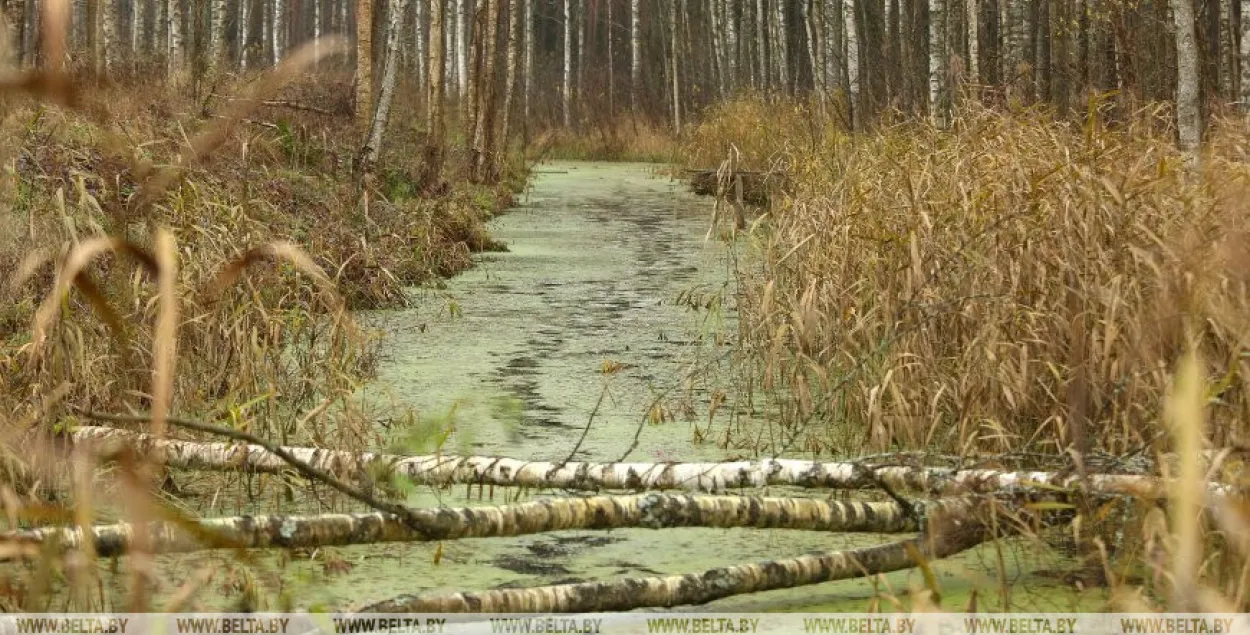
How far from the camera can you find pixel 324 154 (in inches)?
404

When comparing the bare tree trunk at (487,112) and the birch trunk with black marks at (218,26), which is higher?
the birch trunk with black marks at (218,26)

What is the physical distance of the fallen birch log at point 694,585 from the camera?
2514 millimetres

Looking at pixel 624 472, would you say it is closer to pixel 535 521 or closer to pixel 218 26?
pixel 535 521

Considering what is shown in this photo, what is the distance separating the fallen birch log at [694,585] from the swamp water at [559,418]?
0.22ft

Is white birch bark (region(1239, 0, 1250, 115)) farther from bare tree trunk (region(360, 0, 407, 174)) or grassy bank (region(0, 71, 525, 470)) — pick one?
bare tree trunk (region(360, 0, 407, 174))

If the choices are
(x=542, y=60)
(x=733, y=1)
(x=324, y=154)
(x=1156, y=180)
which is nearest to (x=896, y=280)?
(x=1156, y=180)

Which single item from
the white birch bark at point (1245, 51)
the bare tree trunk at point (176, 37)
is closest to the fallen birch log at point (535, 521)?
the white birch bark at point (1245, 51)

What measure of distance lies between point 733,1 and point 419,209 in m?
15.7

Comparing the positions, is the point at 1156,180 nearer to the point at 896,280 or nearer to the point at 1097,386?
the point at 1097,386

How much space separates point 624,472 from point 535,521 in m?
0.45

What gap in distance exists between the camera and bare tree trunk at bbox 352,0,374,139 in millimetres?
10570

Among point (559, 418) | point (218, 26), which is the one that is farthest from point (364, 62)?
point (218, 26)

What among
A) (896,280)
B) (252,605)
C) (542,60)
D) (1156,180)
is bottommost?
(252,605)

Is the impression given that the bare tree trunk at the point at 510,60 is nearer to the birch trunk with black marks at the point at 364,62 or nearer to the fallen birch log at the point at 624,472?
the birch trunk with black marks at the point at 364,62
